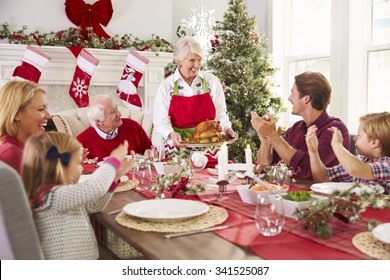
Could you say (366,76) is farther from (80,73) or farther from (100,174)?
(100,174)

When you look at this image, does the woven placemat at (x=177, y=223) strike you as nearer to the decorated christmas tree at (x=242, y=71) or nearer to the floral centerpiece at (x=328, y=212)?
the floral centerpiece at (x=328, y=212)

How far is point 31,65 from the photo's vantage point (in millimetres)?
4184

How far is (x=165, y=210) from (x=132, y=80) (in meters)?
3.34

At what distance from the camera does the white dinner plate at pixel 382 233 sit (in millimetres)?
1103

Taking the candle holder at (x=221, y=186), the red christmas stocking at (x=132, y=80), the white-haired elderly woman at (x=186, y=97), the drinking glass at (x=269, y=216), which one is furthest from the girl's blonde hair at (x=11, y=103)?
the red christmas stocking at (x=132, y=80)

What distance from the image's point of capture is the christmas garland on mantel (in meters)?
4.32

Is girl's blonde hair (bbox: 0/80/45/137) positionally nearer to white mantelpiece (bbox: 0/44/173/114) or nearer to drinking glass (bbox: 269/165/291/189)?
drinking glass (bbox: 269/165/291/189)

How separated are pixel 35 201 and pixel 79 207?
0.12 metres

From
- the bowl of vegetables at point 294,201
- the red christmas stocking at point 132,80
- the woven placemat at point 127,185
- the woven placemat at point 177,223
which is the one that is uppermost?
the red christmas stocking at point 132,80

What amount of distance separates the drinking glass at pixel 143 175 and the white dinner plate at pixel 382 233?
0.96 metres

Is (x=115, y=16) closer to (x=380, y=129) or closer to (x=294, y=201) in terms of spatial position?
(x=380, y=129)

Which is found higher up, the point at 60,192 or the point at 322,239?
the point at 60,192

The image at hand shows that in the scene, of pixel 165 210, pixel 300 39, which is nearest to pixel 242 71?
pixel 300 39

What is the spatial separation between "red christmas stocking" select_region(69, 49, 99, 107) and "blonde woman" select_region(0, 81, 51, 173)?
251cm
